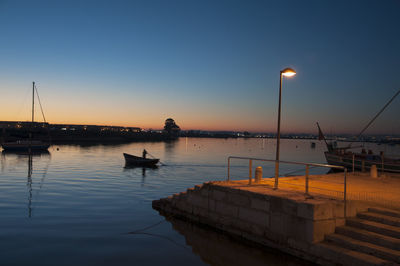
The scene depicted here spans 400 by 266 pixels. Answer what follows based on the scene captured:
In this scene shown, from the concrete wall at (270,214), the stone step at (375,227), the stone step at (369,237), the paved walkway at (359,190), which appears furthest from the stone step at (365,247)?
the paved walkway at (359,190)

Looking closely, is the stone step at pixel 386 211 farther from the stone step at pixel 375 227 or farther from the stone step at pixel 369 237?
the stone step at pixel 369 237

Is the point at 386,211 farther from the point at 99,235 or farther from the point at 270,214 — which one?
the point at 99,235

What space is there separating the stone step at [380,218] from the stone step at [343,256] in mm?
1649

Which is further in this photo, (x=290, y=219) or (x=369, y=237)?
(x=290, y=219)

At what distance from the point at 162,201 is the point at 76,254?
7.14 m

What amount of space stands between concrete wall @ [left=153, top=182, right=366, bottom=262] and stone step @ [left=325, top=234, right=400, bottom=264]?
1.11ft

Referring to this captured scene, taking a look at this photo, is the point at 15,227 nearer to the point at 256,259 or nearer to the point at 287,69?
the point at 256,259

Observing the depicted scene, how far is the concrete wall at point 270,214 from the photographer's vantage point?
9320 mm

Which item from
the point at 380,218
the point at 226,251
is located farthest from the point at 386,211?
the point at 226,251

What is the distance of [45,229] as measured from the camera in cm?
1346

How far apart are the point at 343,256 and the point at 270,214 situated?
273cm

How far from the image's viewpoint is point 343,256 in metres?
8.37

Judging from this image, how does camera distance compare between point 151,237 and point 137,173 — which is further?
point 137,173

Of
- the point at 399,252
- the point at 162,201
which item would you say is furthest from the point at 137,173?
the point at 399,252
